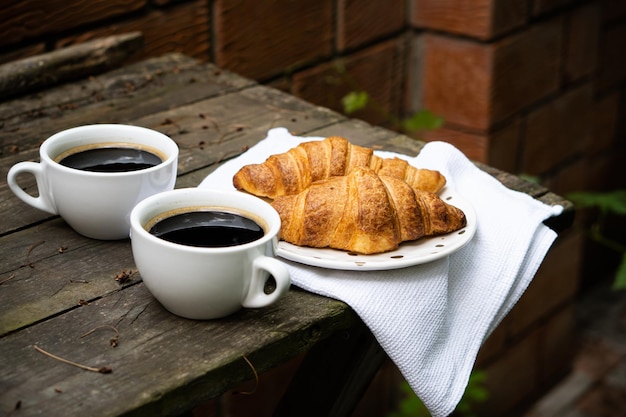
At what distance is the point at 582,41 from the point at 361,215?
1771 mm

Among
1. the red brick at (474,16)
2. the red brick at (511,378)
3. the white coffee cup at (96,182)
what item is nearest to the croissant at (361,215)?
the white coffee cup at (96,182)

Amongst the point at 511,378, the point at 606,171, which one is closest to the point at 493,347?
the point at 511,378

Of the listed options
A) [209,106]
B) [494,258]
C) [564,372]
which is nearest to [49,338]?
[494,258]

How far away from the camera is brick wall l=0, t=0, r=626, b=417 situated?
1893 mm

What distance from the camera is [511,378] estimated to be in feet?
8.82

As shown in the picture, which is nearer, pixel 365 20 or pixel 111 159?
pixel 111 159

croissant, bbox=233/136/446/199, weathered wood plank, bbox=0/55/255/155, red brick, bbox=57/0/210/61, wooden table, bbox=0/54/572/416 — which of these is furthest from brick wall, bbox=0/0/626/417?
croissant, bbox=233/136/446/199

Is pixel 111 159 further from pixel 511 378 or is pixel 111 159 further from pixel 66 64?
pixel 511 378

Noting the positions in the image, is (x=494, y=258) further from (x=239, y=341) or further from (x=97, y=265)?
(x=97, y=265)

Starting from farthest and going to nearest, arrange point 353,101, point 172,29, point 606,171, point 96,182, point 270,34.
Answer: point 606,171, point 353,101, point 270,34, point 172,29, point 96,182

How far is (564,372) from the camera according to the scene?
9.57ft

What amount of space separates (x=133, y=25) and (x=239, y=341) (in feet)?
3.55

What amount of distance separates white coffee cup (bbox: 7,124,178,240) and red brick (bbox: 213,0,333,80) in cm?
90

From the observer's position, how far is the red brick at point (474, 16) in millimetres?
2197
